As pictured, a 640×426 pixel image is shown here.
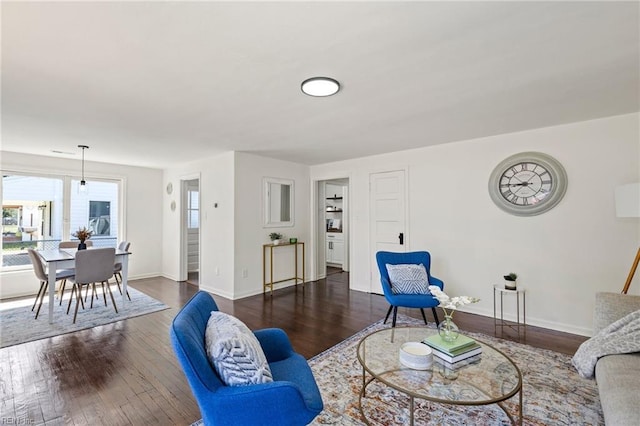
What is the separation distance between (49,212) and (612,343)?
24.5 ft

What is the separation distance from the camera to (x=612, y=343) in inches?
71.8

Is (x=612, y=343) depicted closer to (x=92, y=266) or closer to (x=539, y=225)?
(x=539, y=225)

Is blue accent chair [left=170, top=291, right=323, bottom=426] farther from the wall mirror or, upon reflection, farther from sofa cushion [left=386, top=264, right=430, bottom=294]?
the wall mirror

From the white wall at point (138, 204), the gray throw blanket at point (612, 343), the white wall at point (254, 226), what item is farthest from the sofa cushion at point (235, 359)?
the white wall at point (138, 204)

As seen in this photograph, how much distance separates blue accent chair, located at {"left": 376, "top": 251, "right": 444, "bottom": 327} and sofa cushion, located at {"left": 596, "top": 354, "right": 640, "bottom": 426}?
1437 mm

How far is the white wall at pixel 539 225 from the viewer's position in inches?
119

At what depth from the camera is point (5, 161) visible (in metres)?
4.64

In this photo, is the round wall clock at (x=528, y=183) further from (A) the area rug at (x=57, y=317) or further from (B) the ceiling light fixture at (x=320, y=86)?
(A) the area rug at (x=57, y=317)

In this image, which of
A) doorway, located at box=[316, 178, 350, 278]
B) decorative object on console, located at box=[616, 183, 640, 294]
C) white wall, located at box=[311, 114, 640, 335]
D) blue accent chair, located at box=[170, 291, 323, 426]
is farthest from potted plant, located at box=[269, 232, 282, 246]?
decorative object on console, located at box=[616, 183, 640, 294]

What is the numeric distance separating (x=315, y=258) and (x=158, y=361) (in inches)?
138

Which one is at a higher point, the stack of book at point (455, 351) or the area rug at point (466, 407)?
the stack of book at point (455, 351)

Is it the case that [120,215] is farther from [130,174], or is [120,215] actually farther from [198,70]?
[198,70]

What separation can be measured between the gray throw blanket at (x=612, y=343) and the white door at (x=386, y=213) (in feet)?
8.84

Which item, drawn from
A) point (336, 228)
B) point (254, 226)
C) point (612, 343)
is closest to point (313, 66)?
point (612, 343)
